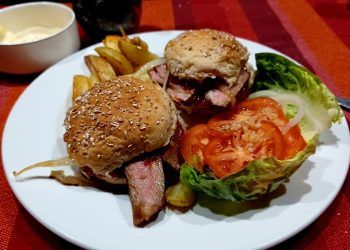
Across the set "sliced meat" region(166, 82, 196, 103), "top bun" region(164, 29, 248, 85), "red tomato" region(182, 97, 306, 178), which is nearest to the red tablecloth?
"red tomato" region(182, 97, 306, 178)

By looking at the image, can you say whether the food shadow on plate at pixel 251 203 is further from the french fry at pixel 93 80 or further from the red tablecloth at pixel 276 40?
the french fry at pixel 93 80

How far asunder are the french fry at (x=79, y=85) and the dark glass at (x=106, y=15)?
0.79 meters

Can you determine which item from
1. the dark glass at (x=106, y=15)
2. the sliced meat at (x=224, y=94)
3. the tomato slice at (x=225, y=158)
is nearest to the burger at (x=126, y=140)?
the tomato slice at (x=225, y=158)

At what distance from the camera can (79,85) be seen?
2475mm

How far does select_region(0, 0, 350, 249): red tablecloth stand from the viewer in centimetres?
189

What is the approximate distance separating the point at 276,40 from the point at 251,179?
76.1 inches

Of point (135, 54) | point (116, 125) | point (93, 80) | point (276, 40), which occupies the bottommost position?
point (276, 40)

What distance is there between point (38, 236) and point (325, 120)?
1.52m

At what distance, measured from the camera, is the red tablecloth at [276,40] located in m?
1.89

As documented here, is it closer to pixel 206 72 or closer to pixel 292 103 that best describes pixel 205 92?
pixel 206 72

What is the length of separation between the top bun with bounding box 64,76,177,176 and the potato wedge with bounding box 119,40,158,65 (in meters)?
0.58

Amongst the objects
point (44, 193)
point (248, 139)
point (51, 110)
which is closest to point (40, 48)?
point (51, 110)

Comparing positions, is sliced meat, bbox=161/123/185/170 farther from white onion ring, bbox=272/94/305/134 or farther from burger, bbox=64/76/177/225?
white onion ring, bbox=272/94/305/134

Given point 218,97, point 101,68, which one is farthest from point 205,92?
point 101,68
